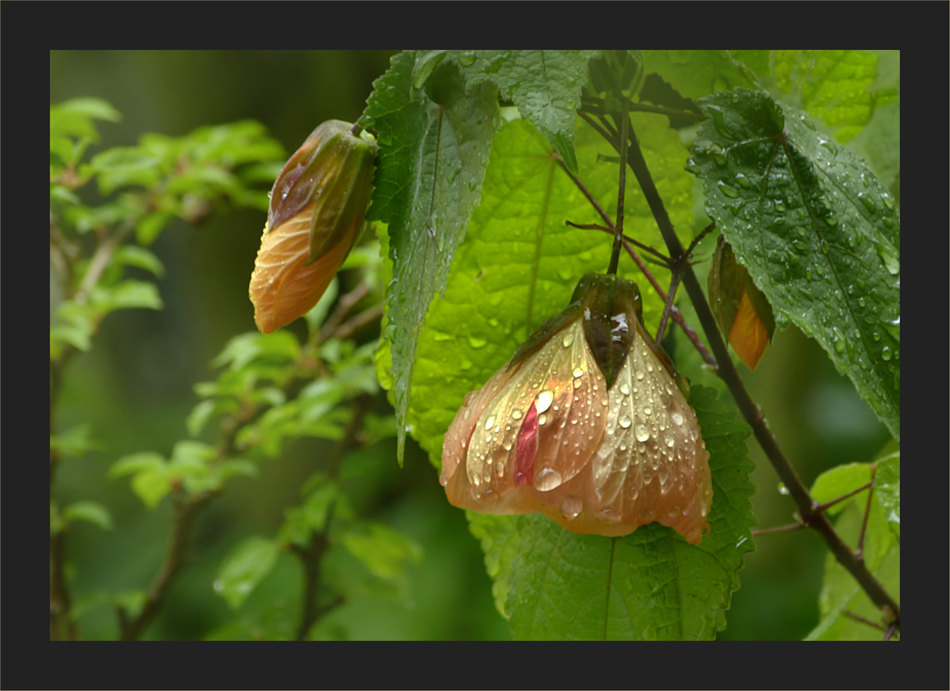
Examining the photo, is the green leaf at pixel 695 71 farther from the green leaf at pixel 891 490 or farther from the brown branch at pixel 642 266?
the green leaf at pixel 891 490

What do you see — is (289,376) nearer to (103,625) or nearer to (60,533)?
(60,533)

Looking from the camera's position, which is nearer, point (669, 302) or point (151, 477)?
point (669, 302)

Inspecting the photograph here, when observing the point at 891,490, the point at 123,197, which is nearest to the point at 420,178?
the point at 891,490

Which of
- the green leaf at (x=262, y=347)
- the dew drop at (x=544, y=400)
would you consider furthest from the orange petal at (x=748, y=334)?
the green leaf at (x=262, y=347)

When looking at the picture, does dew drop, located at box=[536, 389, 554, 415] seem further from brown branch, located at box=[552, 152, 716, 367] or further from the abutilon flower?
brown branch, located at box=[552, 152, 716, 367]

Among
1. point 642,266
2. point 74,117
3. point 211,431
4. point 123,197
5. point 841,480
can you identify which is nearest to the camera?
point 642,266

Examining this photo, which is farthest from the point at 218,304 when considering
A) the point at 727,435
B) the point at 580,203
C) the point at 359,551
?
the point at 727,435

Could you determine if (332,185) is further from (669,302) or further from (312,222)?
(669,302)
